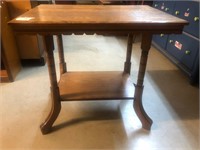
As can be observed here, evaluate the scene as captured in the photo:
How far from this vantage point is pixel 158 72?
1.88m

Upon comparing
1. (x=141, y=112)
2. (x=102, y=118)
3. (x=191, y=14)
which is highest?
(x=191, y=14)

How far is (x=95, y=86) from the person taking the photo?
49.4 inches

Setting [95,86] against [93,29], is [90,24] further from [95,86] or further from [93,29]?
[95,86]

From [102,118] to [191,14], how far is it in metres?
1.23

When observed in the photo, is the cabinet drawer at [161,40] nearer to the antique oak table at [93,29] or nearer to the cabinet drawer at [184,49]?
the cabinet drawer at [184,49]

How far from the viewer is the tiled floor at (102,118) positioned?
3.53 ft

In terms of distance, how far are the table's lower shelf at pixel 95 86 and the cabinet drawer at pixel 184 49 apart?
68cm

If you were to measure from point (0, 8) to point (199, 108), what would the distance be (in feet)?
5.65

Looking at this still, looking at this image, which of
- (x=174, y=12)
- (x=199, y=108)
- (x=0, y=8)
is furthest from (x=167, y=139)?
(x=0, y=8)

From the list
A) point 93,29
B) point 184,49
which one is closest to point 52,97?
point 93,29

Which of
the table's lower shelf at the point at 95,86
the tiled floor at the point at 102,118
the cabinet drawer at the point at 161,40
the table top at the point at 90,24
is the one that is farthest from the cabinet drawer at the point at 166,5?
the table top at the point at 90,24

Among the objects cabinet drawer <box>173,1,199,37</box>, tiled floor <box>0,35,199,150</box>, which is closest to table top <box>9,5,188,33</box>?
tiled floor <box>0,35,199,150</box>

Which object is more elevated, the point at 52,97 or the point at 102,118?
the point at 52,97

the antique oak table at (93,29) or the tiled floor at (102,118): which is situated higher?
the antique oak table at (93,29)
